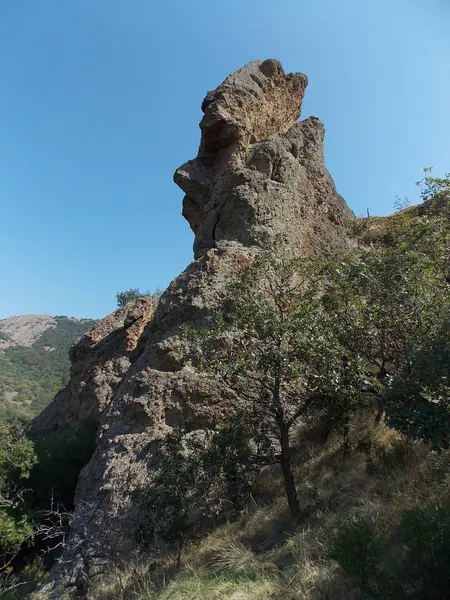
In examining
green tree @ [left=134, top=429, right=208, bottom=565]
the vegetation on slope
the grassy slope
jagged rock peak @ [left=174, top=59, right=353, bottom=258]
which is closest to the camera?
the vegetation on slope

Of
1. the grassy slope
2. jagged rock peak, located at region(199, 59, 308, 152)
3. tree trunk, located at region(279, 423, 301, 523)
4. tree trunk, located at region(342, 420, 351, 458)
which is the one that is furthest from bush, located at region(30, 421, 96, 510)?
jagged rock peak, located at region(199, 59, 308, 152)

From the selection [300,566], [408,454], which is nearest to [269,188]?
[408,454]

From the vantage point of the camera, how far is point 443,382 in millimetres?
4875

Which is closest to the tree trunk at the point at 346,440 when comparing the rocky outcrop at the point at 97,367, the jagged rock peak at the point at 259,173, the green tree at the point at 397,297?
the green tree at the point at 397,297

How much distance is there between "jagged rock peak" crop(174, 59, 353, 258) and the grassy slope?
318 inches

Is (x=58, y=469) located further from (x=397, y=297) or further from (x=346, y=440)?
(x=397, y=297)

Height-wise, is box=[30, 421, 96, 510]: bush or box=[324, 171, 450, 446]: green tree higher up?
box=[324, 171, 450, 446]: green tree

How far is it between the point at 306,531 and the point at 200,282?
8.13 metres

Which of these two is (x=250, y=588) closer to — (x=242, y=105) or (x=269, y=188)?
(x=269, y=188)

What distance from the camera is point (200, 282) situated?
42.1ft

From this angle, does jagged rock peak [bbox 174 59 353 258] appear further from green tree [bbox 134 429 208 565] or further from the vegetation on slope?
green tree [bbox 134 429 208 565]

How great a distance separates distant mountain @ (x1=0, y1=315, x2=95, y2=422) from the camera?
8362 cm

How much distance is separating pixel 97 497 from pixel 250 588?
5.96m

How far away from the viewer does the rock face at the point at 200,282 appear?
9.44m
